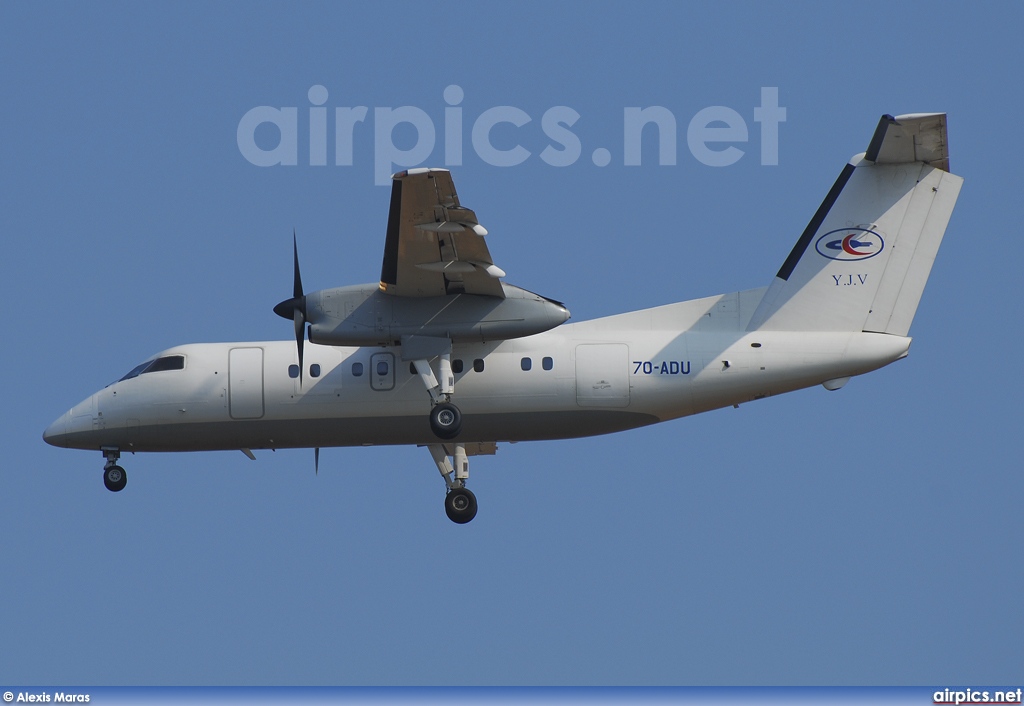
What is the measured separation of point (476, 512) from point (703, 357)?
510 centimetres

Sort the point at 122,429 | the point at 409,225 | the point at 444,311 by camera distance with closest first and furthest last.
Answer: the point at 409,225 → the point at 444,311 → the point at 122,429

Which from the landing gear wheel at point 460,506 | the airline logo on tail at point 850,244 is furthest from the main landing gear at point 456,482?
the airline logo on tail at point 850,244

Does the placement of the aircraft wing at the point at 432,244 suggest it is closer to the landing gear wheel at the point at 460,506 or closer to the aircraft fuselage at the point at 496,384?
the aircraft fuselage at the point at 496,384

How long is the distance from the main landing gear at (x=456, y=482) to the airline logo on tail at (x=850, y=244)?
6947mm

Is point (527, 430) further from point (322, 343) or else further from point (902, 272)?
point (902, 272)

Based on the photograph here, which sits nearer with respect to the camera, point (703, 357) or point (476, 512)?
point (703, 357)

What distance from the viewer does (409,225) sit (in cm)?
2248

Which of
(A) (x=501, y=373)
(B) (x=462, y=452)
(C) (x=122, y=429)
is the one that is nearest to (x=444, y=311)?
(A) (x=501, y=373)

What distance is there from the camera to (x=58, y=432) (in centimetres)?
2623

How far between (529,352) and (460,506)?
3456mm

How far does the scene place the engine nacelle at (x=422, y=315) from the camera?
23.7 meters

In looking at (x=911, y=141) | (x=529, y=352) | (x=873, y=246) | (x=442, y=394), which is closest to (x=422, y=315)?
(x=442, y=394)

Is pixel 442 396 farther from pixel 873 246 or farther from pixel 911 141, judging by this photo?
pixel 911 141

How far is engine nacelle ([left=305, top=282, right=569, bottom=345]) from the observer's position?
77.8ft
